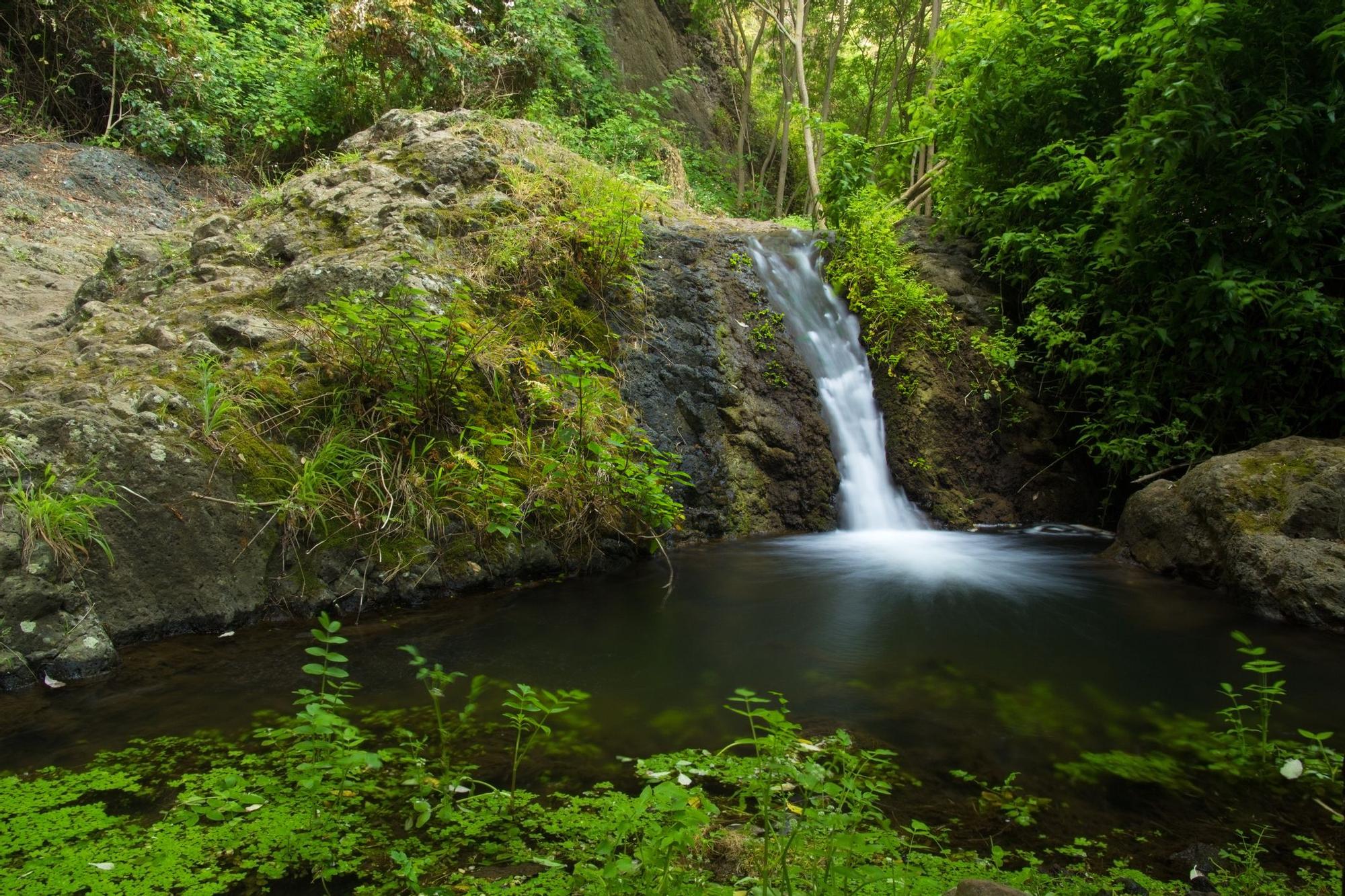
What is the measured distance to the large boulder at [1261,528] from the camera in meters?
4.20

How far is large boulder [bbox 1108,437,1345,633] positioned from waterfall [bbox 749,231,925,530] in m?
1.86

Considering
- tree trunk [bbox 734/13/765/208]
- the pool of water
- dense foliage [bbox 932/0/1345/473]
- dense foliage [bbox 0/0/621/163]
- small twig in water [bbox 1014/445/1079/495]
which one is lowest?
the pool of water

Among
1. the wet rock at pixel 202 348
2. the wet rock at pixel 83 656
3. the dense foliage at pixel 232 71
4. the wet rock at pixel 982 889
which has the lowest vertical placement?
the wet rock at pixel 83 656

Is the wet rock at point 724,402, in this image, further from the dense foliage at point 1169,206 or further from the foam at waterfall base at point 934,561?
the dense foliage at point 1169,206

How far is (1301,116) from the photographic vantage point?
474 cm

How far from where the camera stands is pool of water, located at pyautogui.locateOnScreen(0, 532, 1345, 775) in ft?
8.69

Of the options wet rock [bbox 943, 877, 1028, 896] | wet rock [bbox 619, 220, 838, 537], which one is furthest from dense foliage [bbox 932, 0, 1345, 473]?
wet rock [bbox 943, 877, 1028, 896]

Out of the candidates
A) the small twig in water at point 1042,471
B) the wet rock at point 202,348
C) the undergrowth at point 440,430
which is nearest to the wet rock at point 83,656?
the undergrowth at point 440,430

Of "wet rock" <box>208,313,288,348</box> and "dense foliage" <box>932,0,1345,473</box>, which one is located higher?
"dense foliage" <box>932,0,1345,473</box>

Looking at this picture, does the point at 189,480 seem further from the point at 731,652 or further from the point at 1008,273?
the point at 1008,273

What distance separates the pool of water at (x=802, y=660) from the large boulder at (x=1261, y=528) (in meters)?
0.20

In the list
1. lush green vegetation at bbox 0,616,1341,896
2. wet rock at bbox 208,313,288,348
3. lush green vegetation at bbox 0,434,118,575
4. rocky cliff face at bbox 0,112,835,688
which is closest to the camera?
lush green vegetation at bbox 0,616,1341,896

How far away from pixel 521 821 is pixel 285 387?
3.17m

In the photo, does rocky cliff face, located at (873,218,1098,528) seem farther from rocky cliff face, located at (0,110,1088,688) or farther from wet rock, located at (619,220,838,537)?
wet rock, located at (619,220,838,537)
